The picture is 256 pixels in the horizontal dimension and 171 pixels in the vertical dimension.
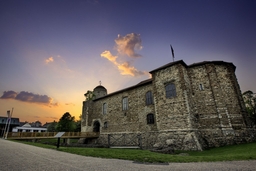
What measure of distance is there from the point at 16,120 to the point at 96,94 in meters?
37.3

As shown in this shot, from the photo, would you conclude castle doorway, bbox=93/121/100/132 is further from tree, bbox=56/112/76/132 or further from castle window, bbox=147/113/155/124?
tree, bbox=56/112/76/132

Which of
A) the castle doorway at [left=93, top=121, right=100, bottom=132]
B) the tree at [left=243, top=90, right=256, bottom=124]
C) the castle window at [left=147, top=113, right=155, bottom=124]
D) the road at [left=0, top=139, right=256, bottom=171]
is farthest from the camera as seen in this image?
the tree at [left=243, top=90, right=256, bottom=124]

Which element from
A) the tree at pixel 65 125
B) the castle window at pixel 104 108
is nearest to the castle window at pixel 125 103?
the castle window at pixel 104 108

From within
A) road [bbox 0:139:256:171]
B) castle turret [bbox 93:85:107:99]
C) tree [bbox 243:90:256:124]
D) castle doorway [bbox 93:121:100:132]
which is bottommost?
road [bbox 0:139:256:171]

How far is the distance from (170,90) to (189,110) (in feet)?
9.64

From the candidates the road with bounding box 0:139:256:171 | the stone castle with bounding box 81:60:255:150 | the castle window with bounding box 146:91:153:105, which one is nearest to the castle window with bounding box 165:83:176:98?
the stone castle with bounding box 81:60:255:150

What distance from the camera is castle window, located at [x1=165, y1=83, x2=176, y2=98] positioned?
1449cm

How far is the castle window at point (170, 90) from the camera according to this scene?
571 inches

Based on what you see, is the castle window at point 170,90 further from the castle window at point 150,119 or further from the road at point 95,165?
the road at point 95,165

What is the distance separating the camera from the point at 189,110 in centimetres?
1311

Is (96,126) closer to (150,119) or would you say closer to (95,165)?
(150,119)

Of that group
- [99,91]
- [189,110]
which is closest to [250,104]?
[189,110]

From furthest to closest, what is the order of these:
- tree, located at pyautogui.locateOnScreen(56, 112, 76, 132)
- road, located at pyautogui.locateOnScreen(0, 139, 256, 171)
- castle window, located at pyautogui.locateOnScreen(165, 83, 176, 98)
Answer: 1. tree, located at pyautogui.locateOnScreen(56, 112, 76, 132)
2. castle window, located at pyautogui.locateOnScreen(165, 83, 176, 98)
3. road, located at pyautogui.locateOnScreen(0, 139, 256, 171)

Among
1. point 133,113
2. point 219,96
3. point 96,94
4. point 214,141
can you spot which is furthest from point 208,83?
point 96,94
